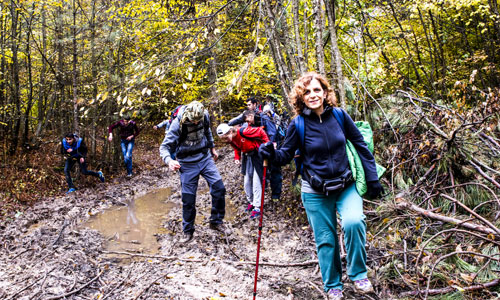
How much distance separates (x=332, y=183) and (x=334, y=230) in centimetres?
49

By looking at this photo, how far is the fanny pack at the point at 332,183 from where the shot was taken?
2996mm

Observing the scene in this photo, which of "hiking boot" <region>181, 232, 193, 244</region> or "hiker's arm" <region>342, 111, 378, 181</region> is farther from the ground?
"hiker's arm" <region>342, 111, 378, 181</region>

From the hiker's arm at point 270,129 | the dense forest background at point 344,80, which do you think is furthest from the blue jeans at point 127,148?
the hiker's arm at point 270,129

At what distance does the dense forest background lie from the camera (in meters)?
3.90

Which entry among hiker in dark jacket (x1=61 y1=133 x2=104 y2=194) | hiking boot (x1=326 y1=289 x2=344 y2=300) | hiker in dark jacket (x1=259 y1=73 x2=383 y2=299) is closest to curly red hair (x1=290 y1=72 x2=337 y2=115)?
hiker in dark jacket (x1=259 y1=73 x2=383 y2=299)

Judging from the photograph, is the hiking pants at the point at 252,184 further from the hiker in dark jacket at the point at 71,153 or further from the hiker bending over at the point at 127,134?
the hiker bending over at the point at 127,134

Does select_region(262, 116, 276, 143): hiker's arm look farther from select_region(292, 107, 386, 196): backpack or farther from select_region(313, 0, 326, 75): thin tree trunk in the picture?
select_region(292, 107, 386, 196): backpack

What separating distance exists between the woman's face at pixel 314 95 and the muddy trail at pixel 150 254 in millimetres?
1941

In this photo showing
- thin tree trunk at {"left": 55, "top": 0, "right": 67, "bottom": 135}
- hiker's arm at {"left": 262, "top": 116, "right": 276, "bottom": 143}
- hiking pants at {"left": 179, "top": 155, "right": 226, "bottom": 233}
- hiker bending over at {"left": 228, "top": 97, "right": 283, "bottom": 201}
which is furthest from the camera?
thin tree trunk at {"left": 55, "top": 0, "right": 67, "bottom": 135}

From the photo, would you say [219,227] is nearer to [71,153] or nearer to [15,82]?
[71,153]

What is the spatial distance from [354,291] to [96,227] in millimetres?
5288

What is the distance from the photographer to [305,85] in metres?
3.23

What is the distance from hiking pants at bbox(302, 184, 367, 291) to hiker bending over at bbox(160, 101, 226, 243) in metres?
2.79

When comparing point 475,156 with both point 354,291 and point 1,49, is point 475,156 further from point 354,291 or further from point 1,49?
point 1,49
